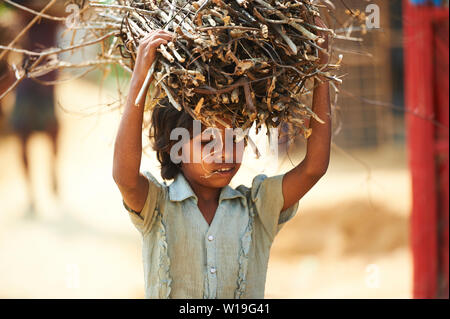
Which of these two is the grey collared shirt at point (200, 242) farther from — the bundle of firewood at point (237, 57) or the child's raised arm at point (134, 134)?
the bundle of firewood at point (237, 57)

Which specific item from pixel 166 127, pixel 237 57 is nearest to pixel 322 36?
pixel 237 57

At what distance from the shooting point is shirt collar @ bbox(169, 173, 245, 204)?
2.04 m

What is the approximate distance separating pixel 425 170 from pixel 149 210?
8.14 feet

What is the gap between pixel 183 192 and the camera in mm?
2045

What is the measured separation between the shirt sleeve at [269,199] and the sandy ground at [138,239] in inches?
83.4

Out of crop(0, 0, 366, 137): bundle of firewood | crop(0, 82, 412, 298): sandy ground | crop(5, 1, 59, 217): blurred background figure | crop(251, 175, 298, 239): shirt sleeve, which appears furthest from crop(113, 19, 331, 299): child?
crop(5, 1, 59, 217): blurred background figure

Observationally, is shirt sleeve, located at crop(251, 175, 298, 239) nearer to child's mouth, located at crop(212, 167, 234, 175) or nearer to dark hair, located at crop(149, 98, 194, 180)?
child's mouth, located at crop(212, 167, 234, 175)

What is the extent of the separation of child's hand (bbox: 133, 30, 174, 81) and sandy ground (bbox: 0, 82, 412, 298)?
7.83 feet

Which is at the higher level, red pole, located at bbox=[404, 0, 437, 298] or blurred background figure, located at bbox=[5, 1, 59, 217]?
blurred background figure, located at bbox=[5, 1, 59, 217]

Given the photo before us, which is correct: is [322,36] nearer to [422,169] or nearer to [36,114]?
[422,169]

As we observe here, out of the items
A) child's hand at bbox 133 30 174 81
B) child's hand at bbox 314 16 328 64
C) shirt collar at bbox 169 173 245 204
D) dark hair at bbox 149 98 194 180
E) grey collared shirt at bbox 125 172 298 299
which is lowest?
grey collared shirt at bbox 125 172 298 299

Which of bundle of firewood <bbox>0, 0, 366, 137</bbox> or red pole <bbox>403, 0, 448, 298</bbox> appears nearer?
bundle of firewood <bbox>0, 0, 366, 137</bbox>

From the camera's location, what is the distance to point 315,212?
6809 mm

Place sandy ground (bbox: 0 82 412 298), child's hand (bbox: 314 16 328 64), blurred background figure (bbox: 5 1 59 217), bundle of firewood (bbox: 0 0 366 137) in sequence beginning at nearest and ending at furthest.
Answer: bundle of firewood (bbox: 0 0 366 137), child's hand (bbox: 314 16 328 64), sandy ground (bbox: 0 82 412 298), blurred background figure (bbox: 5 1 59 217)
